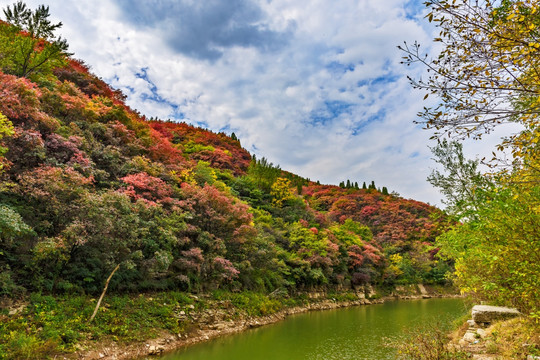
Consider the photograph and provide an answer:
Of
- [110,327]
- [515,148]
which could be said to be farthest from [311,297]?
[515,148]

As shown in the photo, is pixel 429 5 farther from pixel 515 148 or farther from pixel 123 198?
pixel 123 198

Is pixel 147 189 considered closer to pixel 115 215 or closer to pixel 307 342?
pixel 115 215

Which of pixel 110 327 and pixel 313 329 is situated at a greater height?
pixel 110 327

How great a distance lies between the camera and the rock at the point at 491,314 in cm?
916

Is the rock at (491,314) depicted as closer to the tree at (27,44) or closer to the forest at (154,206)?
the forest at (154,206)

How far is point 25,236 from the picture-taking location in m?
9.59

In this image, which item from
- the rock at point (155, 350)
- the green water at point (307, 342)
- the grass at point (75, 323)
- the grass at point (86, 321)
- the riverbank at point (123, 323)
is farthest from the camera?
the green water at point (307, 342)

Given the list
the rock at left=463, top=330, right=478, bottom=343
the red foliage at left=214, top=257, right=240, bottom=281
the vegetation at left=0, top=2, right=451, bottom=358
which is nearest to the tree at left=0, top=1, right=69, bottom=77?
the vegetation at left=0, top=2, right=451, bottom=358

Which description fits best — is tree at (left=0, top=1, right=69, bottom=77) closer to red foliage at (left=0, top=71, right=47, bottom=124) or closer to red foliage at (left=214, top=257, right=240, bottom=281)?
red foliage at (left=0, top=71, right=47, bottom=124)

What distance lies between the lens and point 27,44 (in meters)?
14.3

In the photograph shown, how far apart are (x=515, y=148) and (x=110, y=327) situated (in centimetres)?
1224

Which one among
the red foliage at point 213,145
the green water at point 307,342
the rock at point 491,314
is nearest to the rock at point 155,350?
the green water at point 307,342

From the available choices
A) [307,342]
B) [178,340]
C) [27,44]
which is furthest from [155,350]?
[27,44]

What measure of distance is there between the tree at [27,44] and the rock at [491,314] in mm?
20543
